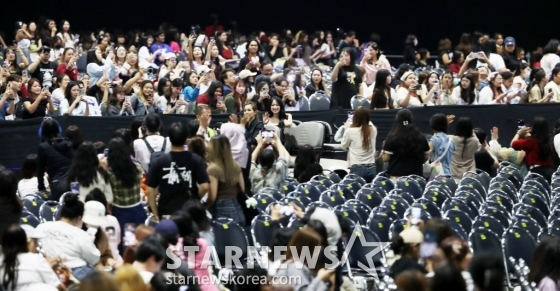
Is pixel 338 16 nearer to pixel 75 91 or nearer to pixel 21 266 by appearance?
pixel 75 91

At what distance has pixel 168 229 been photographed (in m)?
7.27

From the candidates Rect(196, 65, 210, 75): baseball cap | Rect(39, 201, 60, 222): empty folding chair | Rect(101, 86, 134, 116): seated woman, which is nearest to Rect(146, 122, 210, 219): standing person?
Rect(39, 201, 60, 222): empty folding chair

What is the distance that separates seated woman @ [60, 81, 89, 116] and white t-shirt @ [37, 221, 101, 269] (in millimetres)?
6696

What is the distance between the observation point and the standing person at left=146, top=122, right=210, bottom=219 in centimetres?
902

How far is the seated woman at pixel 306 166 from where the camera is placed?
1175 cm

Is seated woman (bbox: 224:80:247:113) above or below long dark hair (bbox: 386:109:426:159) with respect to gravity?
above

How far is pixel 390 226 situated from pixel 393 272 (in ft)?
5.32

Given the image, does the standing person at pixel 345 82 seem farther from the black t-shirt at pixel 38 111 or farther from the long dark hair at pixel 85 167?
the long dark hair at pixel 85 167

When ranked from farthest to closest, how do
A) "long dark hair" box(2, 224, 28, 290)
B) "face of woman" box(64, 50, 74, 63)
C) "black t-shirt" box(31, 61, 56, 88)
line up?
"face of woman" box(64, 50, 74, 63), "black t-shirt" box(31, 61, 56, 88), "long dark hair" box(2, 224, 28, 290)

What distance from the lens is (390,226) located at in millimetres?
8805

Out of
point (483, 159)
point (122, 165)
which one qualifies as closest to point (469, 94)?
point (483, 159)

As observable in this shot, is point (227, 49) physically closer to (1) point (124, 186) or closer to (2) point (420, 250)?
(1) point (124, 186)

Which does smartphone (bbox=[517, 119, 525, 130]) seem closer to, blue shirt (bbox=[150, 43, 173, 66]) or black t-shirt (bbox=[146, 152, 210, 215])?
black t-shirt (bbox=[146, 152, 210, 215])

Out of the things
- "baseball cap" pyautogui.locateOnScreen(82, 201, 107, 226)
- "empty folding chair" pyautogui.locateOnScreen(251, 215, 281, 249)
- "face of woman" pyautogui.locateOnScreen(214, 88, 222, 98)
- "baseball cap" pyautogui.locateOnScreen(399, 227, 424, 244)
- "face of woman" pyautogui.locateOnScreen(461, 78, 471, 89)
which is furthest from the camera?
"face of woman" pyautogui.locateOnScreen(461, 78, 471, 89)
